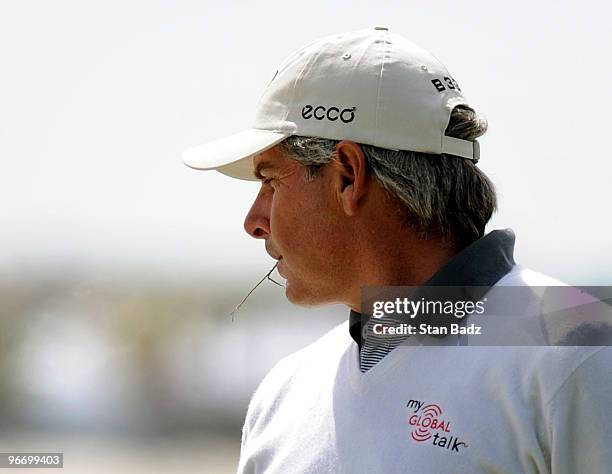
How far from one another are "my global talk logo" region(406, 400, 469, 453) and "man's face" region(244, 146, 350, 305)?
1.22ft

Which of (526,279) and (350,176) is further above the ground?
(350,176)

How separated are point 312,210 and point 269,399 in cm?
50

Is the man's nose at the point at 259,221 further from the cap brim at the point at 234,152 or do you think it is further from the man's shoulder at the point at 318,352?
the man's shoulder at the point at 318,352

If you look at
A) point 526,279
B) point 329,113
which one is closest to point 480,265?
point 526,279

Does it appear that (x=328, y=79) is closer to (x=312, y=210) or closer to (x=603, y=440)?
(x=312, y=210)

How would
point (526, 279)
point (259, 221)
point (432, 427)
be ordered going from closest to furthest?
1. point (432, 427)
2. point (526, 279)
3. point (259, 221)

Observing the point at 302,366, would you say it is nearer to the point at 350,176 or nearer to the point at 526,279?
the point at 350,176

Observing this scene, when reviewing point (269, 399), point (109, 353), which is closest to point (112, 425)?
point (109, 353)

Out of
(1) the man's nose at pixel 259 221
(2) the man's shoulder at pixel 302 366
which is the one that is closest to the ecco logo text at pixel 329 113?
(1) the man's nose at pixel 259 221

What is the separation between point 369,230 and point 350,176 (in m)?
0.13

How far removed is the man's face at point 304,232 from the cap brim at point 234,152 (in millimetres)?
63

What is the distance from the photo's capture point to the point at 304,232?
99.0 inches

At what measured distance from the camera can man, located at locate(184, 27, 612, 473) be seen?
232 cm

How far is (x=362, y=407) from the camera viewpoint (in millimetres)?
2400
